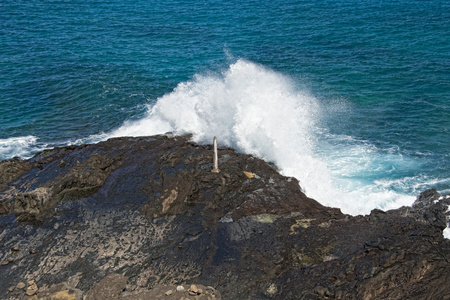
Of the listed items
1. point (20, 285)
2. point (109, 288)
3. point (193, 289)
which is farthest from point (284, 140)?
point (20, 285)

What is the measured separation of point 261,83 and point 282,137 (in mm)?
4636

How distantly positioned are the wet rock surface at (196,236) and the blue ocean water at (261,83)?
286 cm

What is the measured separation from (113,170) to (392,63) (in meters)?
21.3

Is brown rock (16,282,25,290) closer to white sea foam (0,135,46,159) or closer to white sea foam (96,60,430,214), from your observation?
white sea foam (96,60,430,214)

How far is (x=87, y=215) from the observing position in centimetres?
1277

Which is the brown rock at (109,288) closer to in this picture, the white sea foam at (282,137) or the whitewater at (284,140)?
the whitewater at (284,140)

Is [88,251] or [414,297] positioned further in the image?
[88,251]

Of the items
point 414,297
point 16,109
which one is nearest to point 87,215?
point 414,297

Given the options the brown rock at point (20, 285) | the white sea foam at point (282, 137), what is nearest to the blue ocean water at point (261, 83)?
the white sea foam at point (282, 137)

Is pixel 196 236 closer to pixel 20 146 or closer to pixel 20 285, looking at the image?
pixel 20 285

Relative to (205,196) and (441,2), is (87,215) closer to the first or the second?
(205,196)

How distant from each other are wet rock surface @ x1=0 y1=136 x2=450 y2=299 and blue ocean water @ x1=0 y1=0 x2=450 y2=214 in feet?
9.38

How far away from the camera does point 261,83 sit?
69.1 ft

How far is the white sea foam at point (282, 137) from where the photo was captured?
15938 millimetres
